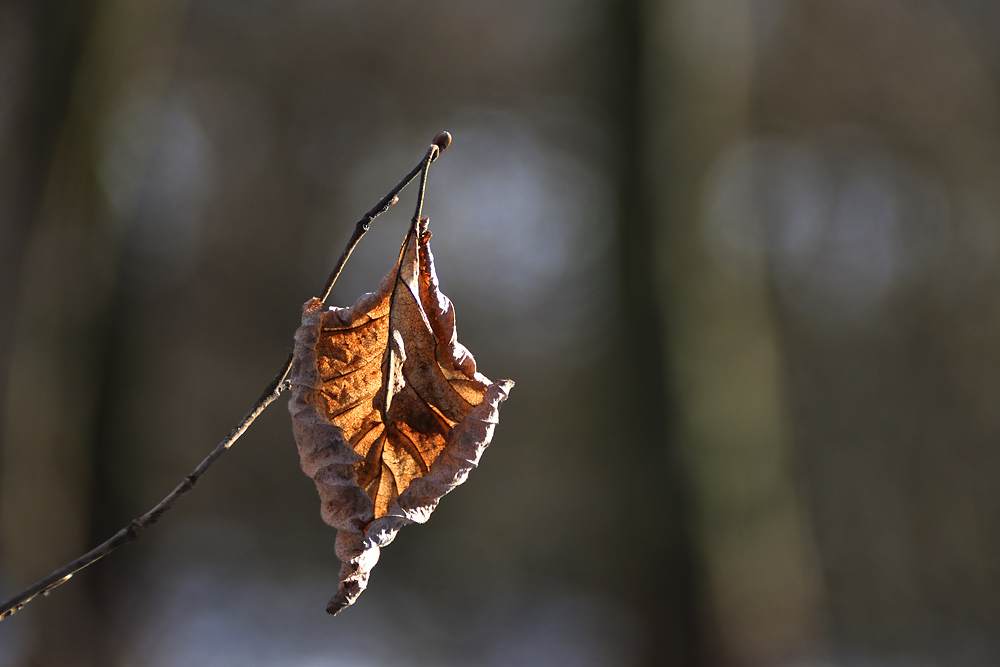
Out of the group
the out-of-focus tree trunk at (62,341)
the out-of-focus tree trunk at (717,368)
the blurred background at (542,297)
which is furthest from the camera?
the blurred background at (542,297)

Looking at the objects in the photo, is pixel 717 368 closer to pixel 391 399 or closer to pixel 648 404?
pixel 648 404

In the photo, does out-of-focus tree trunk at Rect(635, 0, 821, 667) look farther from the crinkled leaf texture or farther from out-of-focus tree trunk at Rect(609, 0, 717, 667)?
the crinkled leaf texture

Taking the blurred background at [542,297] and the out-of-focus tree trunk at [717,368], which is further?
the blurred background at [542,297]

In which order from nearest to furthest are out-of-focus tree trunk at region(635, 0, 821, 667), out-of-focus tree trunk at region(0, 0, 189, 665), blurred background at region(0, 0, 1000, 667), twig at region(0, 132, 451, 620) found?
twig at region(0, 132, 451, 620) → out-of-focus tree trunk at region(0, 0, 189, 665) → out-of-focus tree trunk at region(635, 0, 821, 667) → blurred background at region(0, 0, 1000, 667)

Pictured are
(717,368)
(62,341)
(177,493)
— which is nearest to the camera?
(177,493)

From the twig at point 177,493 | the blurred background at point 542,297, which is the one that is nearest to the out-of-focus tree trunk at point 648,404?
the blurred background at point 542,297

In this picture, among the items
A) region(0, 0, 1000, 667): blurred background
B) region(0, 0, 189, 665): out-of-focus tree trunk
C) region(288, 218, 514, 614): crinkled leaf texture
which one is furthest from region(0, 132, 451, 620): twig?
region(0, 0, 1000, 667): blurred background

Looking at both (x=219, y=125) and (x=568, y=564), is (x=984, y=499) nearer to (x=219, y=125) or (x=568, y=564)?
(x=568, y=564)

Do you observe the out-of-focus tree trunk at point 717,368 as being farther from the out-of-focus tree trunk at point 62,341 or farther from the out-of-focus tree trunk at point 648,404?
the out-of-focus tree trunk at point 62,341

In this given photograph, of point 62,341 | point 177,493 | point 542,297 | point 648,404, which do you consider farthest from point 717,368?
point 62,341

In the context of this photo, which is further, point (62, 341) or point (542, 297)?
point (542, 297)
